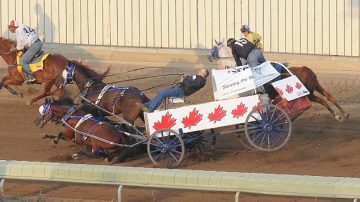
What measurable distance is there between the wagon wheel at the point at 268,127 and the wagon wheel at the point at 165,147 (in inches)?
43.8

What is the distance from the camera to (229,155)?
1925 cm

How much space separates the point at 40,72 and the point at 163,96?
449 centimetres

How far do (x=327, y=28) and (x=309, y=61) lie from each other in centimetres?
91

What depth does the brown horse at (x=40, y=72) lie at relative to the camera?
21938 millimetres

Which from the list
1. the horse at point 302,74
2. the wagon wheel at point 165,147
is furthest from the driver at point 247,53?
the wagon wheel at point 165,147

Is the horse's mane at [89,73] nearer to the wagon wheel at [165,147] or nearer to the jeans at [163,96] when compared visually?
the jeans at [163,96]

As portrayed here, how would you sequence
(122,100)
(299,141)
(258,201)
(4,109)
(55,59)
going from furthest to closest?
1. (4,109)
2. (55,59)
3. (299,141)
4. (122,100)
5. (258,201)

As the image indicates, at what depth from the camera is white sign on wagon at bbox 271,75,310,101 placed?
18.7 m

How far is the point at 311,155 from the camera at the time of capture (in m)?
19.1

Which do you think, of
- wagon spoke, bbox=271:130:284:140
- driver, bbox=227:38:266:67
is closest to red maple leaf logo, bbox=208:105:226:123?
wagon spoke, bbox=271:130:284:140

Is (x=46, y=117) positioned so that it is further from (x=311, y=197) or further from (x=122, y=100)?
(x=311, y=197)

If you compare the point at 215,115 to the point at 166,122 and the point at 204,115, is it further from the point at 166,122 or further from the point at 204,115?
the point at 166,122

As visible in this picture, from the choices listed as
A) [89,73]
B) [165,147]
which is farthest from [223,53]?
[165,147]

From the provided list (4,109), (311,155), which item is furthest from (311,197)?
(4,109)
